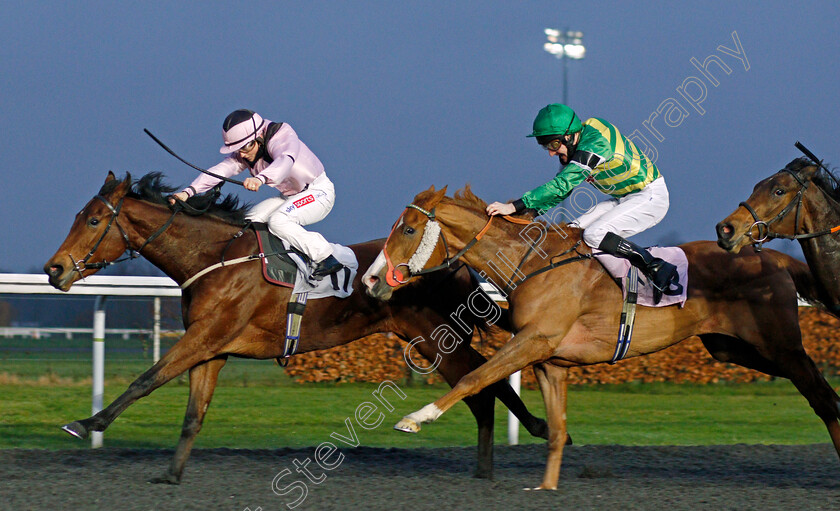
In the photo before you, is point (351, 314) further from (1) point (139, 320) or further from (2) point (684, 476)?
(1) point (139, 320)

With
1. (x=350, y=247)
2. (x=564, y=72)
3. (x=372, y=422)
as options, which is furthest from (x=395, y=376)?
(x=564, y=72)

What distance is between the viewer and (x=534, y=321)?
412cm

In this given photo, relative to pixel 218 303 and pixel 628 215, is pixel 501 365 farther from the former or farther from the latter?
pixel 218 303

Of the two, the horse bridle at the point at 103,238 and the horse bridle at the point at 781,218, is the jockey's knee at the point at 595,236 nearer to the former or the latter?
the horse bridle at the point at 781,218

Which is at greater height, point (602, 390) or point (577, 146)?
point (577, 146)

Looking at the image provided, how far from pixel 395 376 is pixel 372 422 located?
54 cm

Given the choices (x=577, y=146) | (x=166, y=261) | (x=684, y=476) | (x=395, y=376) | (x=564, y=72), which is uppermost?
(x=564, y=72)

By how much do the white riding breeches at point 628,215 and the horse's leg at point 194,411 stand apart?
2116 millimetres

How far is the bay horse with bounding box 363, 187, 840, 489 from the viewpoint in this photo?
13.5 ft

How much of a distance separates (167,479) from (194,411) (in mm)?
375

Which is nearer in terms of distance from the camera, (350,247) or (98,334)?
(350,247)

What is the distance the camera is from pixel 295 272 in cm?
479

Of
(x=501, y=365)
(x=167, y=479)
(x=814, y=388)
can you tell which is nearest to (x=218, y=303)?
(x=167, y=479)

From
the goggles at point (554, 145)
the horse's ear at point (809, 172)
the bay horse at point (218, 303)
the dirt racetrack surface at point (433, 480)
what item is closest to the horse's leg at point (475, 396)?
the bay horse at point (218, 303)
